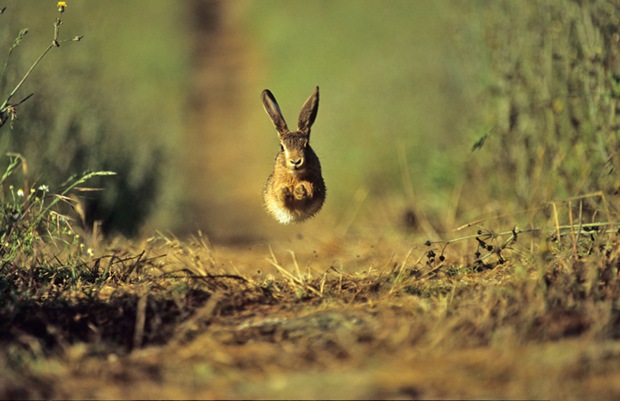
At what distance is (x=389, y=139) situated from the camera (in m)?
12.0

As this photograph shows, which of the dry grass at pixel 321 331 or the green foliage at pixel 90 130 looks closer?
the dry grass at pixel 321 331

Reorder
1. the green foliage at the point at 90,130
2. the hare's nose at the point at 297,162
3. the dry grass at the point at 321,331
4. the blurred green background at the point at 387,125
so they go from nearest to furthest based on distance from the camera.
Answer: the dry grass at the point at 321,331, the hare's nose at the point at 297,162, the blurred green background at the point at 387,125, the green foliage at the point at 90,130

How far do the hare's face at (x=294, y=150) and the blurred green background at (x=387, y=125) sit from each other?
1110mm

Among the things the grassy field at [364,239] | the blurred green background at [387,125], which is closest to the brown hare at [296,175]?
the grassy field at [364,239]

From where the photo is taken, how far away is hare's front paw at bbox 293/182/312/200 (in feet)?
17.8

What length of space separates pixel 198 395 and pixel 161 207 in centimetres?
719

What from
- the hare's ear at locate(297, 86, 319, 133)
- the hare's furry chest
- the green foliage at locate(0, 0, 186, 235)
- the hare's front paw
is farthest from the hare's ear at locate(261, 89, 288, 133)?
the green foliage at locate(0, 0, 186, 235)

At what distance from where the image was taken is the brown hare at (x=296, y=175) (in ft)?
17.9

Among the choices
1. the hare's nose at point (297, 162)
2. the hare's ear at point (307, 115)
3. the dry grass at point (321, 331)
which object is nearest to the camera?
the dry grass at point (321, 331)

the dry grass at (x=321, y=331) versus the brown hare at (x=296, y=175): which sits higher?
the brown hare at (x=296, y=175)

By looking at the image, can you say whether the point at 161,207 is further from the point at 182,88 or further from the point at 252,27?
the point at 252,27

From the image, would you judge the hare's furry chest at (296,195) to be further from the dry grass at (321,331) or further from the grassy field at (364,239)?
the dry grass at (321,331)

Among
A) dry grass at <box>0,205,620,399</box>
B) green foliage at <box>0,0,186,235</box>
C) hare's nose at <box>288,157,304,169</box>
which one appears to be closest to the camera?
dry grass at <box>0,205,620,399</box>

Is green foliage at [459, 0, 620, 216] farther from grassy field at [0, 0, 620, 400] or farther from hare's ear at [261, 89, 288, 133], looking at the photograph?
hare's ear at [261, 89, 288, 133]
